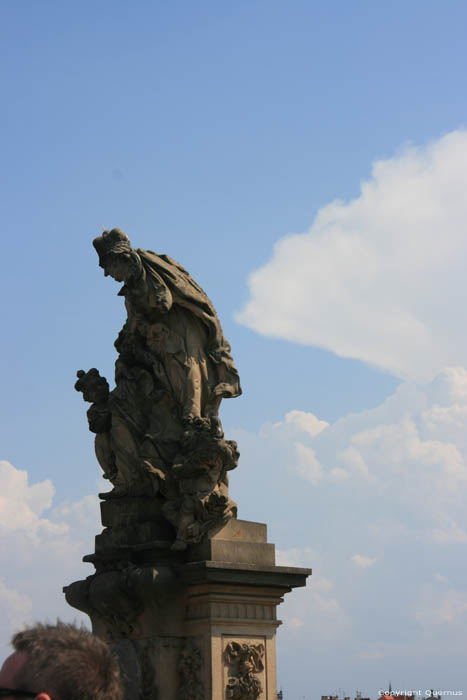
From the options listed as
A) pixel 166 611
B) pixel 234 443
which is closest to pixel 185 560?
pixel 166 611

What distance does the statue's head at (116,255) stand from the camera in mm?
12344

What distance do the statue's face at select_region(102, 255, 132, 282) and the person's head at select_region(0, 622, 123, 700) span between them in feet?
30.2

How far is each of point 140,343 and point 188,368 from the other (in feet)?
2.29

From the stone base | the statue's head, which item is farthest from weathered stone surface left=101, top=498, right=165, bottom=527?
the statue's head

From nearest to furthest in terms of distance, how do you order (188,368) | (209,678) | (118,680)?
(118,680) < (209,678) < (188,368)

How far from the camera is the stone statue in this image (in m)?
11.8

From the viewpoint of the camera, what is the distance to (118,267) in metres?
12.4

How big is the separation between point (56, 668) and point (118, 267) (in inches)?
369

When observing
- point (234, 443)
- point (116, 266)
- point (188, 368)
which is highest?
point (116, 266)

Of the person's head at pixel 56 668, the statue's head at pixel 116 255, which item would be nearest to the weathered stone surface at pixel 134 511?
the statue's head at pixel 116 255

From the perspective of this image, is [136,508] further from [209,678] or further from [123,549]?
[209,678]

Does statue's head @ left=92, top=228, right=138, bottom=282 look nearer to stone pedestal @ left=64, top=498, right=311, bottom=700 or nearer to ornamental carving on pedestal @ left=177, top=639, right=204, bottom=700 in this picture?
stone pedestal @ left=64, top=498, right=311, bottom=700

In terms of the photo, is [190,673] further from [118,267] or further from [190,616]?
[118,267]

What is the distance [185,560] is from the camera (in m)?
11.7
